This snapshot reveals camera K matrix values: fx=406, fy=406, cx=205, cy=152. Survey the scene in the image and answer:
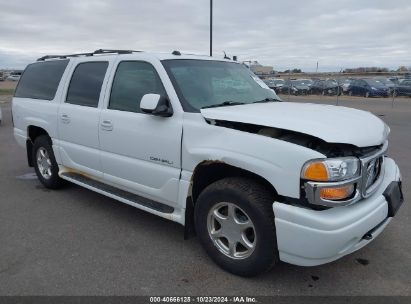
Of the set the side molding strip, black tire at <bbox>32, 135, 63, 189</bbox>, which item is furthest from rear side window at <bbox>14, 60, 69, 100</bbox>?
the side molding strip

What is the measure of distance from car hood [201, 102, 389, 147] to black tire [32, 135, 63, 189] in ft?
9.78

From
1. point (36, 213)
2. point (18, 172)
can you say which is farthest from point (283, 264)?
point (18, 172)

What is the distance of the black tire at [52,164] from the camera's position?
5621 mm

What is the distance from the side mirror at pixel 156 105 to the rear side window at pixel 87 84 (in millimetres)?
1164

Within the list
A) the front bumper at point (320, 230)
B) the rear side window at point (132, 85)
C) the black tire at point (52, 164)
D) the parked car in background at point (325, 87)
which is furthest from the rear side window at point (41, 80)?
the parked car in background at point (325, 87)

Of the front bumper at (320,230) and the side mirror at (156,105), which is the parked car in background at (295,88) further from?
the front bumper at (320,230)

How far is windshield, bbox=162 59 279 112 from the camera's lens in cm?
386

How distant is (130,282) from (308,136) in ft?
6.07

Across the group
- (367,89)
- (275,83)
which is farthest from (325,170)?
(275,83)

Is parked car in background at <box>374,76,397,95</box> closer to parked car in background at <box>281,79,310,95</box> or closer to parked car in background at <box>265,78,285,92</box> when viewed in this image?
parked car in background at <box>281,79,310,95</box>

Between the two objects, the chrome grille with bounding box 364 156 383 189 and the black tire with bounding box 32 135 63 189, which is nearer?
the chrome grille with bounding box 364 156 383 189

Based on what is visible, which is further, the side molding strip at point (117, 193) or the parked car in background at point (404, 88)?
the parked car in background at point (404, 88)

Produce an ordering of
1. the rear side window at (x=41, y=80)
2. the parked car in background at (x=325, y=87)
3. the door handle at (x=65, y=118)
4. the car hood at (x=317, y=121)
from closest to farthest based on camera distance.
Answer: the car hood at (x=317, y=121)
the door handle at (x=65, y=118)
the rear side window at (x=41, y=80)
the parked car in background at (x=325, y=87)

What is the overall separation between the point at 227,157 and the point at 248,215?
485mm
